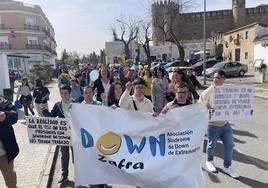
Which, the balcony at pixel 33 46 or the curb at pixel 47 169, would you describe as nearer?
the curb at pixel 47 169

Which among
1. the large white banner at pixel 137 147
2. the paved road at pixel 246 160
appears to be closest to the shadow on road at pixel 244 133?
the paved road at pixel 246 160

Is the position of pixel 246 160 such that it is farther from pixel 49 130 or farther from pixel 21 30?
pixel 21 30

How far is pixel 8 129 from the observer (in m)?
3.69

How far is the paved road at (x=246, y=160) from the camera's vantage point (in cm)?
458

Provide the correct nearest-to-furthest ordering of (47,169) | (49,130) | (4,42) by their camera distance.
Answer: (49,130) → (47,169) → (4,42)

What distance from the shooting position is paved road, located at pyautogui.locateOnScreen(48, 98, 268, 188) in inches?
180

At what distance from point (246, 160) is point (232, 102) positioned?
4.83ft

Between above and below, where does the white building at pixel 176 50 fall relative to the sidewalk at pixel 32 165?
above

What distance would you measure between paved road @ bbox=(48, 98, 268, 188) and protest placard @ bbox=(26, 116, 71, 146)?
110 cm

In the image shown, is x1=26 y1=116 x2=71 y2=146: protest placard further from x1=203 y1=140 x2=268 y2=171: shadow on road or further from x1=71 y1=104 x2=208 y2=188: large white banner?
x1=203 y1=140 x2=268 y2=171: shadow on road

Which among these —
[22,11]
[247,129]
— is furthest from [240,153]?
[22,11]

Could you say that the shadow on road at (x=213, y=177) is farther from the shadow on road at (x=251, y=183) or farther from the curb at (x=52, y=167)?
the curb at (x=52, y=167)

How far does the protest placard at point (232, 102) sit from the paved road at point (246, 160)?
1015 millimetres

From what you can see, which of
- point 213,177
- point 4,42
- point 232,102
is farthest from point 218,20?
point 213,177
